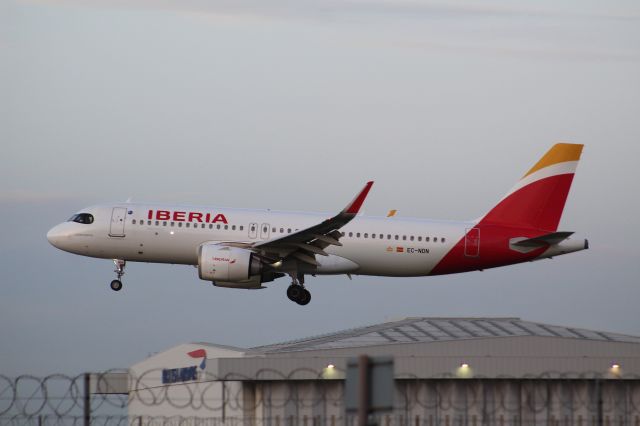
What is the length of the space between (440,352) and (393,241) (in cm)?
581

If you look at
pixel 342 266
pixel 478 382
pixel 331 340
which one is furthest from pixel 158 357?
pixel 478 382

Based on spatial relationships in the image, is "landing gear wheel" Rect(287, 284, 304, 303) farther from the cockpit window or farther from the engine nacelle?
the cockpit window

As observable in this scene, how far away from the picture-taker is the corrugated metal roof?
5022 centimetres

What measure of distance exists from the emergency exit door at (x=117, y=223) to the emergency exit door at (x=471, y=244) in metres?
14.5

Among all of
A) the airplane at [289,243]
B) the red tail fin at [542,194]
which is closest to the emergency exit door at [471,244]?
the airplane at [289,243]

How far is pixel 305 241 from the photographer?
4541cm

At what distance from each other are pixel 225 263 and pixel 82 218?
23.6ft

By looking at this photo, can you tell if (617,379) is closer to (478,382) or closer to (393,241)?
(478,382)

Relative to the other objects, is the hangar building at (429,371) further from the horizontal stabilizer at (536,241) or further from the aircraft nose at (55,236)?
the aircraft nose at (55,236)

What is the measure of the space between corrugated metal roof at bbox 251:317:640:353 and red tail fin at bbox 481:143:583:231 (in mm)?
5576

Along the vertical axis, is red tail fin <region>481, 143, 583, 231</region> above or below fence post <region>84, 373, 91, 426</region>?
above

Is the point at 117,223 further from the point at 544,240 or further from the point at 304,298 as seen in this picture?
the point at 544,240

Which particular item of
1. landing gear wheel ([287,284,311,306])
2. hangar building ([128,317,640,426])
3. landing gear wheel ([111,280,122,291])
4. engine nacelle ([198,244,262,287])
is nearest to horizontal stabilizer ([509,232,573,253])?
hangar building ([128,317,640,426])

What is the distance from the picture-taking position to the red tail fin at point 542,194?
49.1m
